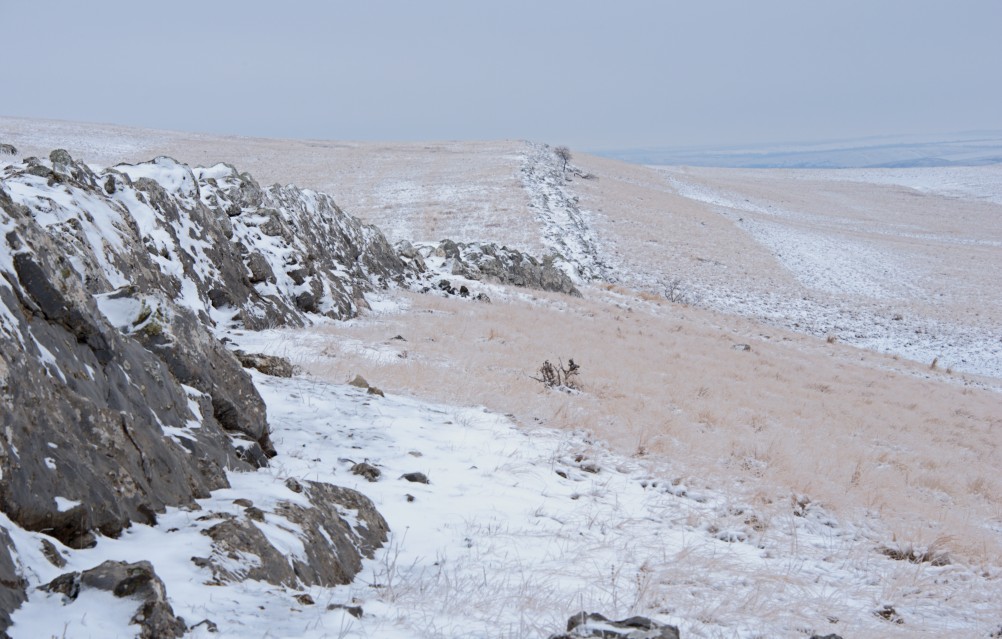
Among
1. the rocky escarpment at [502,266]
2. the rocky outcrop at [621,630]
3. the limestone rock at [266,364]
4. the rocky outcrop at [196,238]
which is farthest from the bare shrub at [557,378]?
the rocky escarpment at [502,266]

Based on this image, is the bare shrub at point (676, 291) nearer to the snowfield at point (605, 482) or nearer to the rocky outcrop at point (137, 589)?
the snowfield at point (605, 482)

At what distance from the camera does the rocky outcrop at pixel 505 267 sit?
27203 mm

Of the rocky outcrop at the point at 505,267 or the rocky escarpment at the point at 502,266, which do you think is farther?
the rocky outcrop at the point at 505,267

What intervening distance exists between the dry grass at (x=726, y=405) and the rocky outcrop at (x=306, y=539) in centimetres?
400

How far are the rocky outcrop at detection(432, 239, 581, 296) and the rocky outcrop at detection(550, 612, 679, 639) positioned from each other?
22853mm

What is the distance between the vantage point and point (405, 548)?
546 cm

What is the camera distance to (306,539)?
15.5ft

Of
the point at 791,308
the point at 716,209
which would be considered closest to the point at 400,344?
the point at 791,308

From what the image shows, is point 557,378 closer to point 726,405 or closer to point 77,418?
point 726,405

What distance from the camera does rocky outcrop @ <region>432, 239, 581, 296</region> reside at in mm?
27203

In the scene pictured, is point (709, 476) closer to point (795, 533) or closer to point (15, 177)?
point (795, 533)

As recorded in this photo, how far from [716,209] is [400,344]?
52.0 meters

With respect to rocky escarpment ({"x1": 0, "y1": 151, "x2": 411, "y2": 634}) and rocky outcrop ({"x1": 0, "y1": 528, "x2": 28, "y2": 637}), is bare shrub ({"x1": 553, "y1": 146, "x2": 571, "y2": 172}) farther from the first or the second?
rocky outcrop ({"x1": 0, "y1": 528, "x2": 28, "y2": 637})

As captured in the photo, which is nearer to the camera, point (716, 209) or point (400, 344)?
point (400, 344)
